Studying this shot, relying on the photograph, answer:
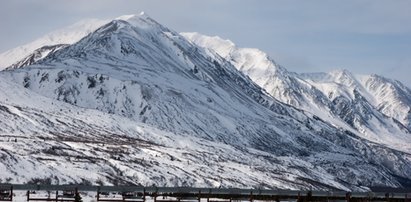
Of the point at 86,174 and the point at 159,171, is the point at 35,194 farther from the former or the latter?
the point at 159,171

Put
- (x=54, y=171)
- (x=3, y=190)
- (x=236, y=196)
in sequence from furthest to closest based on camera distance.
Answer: (x=54, y=171) < (x=236, y=196) < (x=3, y=190)

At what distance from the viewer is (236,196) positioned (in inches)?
4294

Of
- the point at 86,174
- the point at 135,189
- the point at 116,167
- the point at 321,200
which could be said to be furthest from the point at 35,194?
the point at 116,167

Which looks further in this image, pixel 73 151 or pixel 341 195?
pixel 73 151

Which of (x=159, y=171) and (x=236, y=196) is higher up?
(x=159, y=171)

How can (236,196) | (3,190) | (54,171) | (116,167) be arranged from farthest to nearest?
(116,167), (54,171), (236,196), (3,190)

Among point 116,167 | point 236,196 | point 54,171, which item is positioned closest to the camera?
point 236,196

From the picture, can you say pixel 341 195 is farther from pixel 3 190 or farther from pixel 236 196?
pixel 3 190

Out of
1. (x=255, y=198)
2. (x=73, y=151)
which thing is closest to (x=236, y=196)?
(x=255, y=198)

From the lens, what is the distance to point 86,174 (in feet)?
537

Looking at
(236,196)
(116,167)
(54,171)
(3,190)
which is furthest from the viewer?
(116,167)

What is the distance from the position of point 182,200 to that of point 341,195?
24418 millimetres

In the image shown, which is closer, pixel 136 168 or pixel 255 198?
pixel 255 198

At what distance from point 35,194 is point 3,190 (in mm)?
6465
